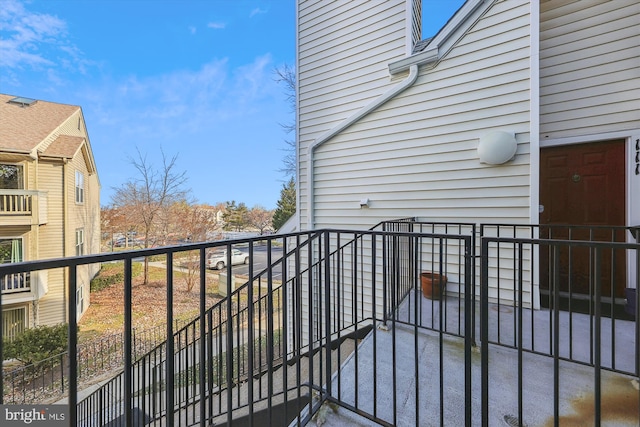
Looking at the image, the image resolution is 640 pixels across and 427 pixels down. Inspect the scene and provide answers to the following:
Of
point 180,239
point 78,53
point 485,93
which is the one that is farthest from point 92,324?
point 78,53

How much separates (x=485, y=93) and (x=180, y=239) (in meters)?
12.3

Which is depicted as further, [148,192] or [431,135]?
[148,192]

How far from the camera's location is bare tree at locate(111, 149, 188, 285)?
1153 centimetres

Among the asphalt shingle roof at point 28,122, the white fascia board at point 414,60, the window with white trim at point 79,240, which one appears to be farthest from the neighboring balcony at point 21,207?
the white fascia board at point 414,60

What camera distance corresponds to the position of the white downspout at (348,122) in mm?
3892

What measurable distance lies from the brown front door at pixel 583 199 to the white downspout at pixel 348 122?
6.47 feet

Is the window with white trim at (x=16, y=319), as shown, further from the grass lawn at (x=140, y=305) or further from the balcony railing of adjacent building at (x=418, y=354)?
the balcony railing of adjacent building at (x=418, y=354)

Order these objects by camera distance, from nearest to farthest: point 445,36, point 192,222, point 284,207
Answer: point 445,36 < point 192,222 < point 284,207

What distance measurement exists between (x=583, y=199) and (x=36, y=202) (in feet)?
37.5

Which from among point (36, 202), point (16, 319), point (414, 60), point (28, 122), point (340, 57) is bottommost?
point (16, 319)

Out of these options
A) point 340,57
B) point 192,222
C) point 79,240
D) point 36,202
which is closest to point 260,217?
point 192,222

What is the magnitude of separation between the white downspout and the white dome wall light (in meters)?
1.32

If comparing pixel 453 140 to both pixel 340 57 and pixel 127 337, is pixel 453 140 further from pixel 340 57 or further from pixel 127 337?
pixel 127 337

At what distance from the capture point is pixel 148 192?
1180 cm
